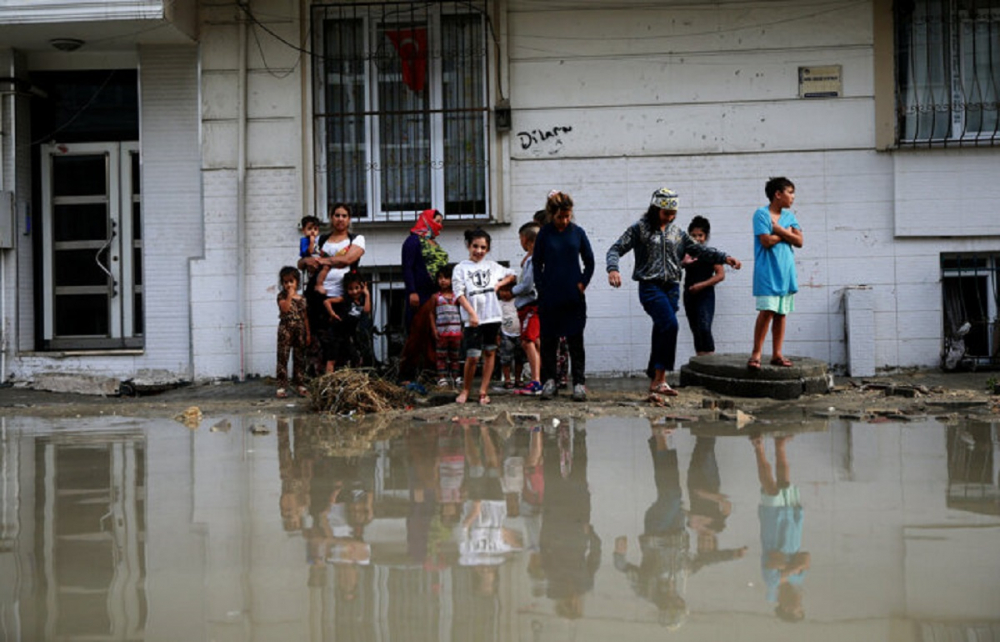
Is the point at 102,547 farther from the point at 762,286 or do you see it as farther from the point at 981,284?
the point at 981,284

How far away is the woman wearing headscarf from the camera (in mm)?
9805

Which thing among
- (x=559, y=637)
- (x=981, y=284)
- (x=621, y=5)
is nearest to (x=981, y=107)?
(x=981, y=284)

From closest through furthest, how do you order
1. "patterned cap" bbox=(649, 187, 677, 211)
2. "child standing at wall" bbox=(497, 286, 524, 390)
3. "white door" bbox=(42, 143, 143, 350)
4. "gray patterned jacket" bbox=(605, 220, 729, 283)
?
"patterned cap" bbox=(649, 187, 677, 211), "gray patterned jacket" bbox=(605, 220, 729, 283), "child standing at wall" bbox=(497, 286, 524, 390), "white door" bbox=(42, 143, 143, 350)

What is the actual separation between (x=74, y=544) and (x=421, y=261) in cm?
592

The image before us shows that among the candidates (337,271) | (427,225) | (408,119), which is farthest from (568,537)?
(408,119)

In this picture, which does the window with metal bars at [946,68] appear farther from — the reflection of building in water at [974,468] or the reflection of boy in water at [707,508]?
the reflection of boy in water at [707,508]

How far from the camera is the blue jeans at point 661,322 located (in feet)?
27.8

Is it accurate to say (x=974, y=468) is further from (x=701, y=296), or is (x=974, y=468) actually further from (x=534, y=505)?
(x=701, y=296)

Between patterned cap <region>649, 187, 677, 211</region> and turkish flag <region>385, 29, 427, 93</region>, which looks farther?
turkish flag <region>385, 29, 427, 93</region>

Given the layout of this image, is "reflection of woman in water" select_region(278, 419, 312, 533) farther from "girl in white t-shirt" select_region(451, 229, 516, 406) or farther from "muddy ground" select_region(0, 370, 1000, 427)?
"girl in white t-shirt" select_region(451, 229, 516, 406)

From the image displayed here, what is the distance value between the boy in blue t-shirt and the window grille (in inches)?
123

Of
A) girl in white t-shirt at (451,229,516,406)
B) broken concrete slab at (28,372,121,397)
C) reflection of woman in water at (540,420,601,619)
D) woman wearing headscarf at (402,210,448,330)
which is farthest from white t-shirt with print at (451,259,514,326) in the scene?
broken concrete slab at (28,372,121,397)

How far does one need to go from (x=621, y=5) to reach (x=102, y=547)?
8.39 meters

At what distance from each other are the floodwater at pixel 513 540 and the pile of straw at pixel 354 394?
1611 mm
